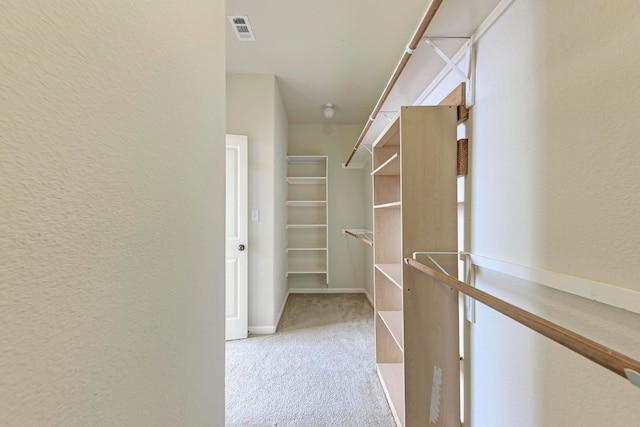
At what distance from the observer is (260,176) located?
2.77 m

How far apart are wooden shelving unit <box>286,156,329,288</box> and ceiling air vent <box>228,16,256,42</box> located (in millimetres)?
1956

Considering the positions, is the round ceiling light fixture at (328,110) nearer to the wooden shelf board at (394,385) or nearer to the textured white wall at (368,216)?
the textured white wall at (368,216)

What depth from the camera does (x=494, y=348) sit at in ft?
3.79

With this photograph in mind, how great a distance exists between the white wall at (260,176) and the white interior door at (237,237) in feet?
0.35

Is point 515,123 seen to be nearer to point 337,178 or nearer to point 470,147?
point 470,147

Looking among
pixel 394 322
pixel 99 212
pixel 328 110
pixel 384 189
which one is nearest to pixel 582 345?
pixel 99 212

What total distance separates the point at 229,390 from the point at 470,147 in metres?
2.25

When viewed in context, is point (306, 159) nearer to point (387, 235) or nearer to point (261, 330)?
point (387, 235)

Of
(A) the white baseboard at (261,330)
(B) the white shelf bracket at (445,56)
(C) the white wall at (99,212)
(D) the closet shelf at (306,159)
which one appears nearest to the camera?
(C) the white wall at (99,212)

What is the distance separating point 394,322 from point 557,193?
1292mm

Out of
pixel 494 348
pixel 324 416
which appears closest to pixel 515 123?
pixel 494 348

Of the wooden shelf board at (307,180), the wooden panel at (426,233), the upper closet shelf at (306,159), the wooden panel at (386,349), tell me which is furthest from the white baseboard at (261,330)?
the upper closet shelf at (306,159)

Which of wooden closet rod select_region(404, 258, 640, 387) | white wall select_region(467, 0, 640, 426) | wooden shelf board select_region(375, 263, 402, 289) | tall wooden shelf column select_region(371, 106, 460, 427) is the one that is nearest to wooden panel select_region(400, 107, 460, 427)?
tall wooden shelf column select_region(371, 106, 460, 427)

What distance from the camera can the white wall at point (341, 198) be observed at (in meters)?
4.04
